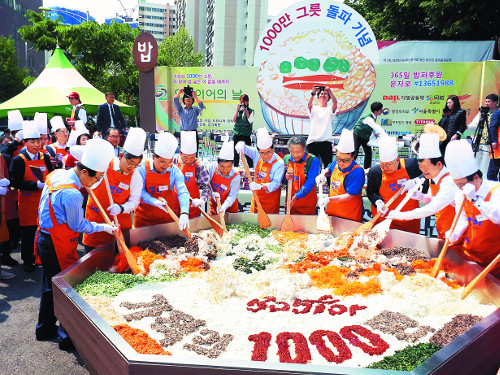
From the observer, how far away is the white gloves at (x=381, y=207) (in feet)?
14.4

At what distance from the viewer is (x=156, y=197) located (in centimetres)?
459

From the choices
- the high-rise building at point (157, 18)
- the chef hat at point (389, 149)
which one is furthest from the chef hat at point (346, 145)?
the high-rise building at point (157, 18)

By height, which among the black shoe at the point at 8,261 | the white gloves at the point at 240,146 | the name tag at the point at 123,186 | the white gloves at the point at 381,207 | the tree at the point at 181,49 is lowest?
the black shoe at the point at 8,261

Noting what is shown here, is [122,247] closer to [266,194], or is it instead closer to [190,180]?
[190,180]

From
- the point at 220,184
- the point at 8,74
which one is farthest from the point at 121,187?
the point at 8,74

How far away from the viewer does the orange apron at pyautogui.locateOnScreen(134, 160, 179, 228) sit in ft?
14.8

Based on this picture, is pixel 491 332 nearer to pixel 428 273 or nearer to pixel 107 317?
pixel 428 273

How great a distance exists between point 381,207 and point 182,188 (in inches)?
88.4

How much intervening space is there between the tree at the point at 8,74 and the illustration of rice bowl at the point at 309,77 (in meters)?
22.3

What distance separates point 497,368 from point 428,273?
1.26m

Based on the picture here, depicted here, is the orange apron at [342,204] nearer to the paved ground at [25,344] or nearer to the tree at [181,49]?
the paved ground at [25,344]

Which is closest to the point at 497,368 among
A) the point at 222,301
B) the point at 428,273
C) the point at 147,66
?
the point at 428,273

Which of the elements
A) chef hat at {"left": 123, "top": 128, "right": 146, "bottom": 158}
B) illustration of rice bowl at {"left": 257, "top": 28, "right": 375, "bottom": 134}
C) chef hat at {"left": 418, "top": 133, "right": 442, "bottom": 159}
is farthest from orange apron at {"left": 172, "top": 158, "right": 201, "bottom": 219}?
illustration of rice bowl at {"left": 257, "top": 28, "right": 375, "bottom": 134}

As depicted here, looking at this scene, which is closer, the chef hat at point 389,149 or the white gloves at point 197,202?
the chef hat at point 389,149
